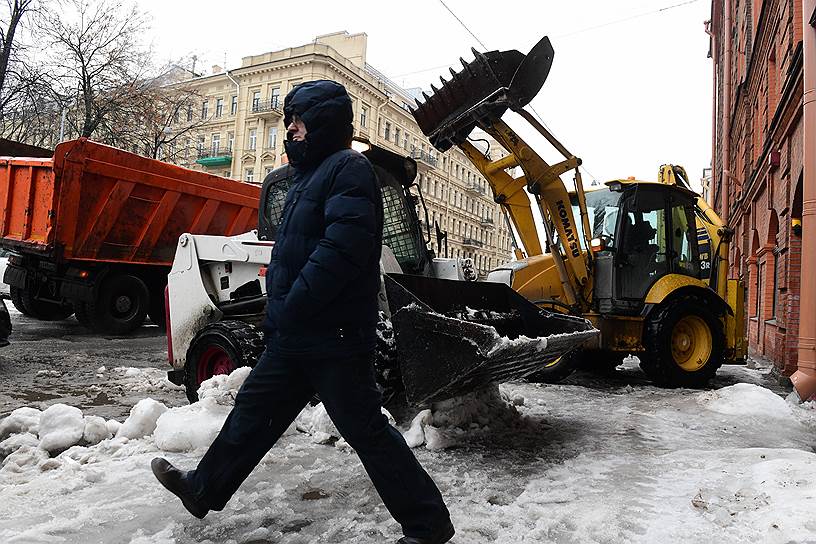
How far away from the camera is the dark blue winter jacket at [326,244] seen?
2291 mm

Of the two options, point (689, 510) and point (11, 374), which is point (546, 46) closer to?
point (689, 510)

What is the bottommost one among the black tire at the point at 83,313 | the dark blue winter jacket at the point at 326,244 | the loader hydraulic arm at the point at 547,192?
the black tire at the point at 83,313

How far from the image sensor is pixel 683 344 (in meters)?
7.25

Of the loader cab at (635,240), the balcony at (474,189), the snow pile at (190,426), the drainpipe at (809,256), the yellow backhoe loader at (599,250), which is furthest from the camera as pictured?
the balcony at (474,189)

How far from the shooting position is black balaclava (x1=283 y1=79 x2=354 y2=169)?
246 centimetres

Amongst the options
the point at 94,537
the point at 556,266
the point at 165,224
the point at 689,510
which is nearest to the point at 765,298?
the point at 556,266

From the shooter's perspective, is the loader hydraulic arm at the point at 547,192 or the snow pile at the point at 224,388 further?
the loader hydraulic arm at the point at 547,192

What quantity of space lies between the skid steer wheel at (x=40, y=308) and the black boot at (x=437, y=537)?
32.8ft

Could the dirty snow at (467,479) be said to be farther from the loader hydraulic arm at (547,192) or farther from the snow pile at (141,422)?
the loader hydraulic arm at (547,192)

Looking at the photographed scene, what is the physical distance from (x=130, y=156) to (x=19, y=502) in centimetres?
790

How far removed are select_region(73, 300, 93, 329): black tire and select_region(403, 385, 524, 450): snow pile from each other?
24.6ft

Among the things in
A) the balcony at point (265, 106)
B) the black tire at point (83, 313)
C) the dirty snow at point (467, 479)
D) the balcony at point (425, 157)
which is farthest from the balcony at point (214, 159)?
the dirty snow at point (467, 479)

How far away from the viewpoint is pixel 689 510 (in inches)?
116

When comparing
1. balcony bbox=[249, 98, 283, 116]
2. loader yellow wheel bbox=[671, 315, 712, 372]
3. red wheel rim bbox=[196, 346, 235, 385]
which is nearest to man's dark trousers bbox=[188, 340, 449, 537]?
red wheel rim bbox=[196, 346, 235, 385]
